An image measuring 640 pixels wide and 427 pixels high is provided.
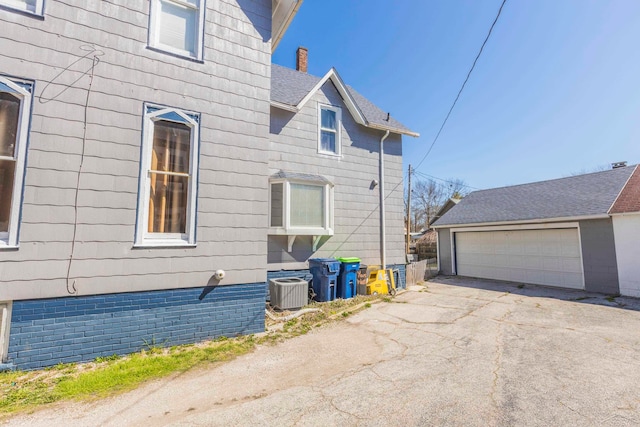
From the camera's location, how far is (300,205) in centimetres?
825

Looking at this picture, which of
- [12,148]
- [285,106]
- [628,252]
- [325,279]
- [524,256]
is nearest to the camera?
[12,148]

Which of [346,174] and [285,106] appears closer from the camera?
[285,106]

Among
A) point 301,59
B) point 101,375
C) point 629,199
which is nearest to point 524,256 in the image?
point 629,199

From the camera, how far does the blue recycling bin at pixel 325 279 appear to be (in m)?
8.18

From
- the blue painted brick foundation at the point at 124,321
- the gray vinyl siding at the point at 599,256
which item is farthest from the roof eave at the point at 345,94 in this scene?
the gray vinyl siding at the point at 599,256

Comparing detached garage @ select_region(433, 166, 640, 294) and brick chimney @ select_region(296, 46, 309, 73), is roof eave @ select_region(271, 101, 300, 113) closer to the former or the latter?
brick chimney @ select_region(296, 46, 309, 73)

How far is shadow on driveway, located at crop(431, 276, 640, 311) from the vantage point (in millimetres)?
8476

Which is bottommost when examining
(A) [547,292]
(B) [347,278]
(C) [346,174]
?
(A) [547,292]

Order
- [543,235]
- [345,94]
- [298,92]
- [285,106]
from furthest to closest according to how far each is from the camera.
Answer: [543,235]
[345,94]
[298,92]
[285,106]

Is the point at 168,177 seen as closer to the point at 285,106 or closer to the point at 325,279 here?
the point at 285,106

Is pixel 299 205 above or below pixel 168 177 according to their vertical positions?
below

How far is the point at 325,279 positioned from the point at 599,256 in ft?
31.1

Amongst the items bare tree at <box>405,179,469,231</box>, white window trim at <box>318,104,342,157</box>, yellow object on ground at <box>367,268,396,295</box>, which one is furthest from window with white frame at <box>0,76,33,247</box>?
bare tree at <box>405,179,469,231</box>

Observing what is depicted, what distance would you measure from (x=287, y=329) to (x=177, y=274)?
93.3 inches
